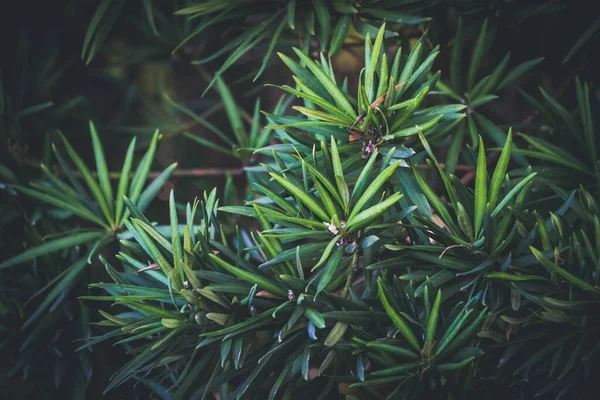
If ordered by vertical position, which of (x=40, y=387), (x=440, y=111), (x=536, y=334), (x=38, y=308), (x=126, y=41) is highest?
(x=440, y=111)

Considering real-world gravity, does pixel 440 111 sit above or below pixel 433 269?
above

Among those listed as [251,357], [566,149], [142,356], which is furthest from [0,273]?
[566,149]

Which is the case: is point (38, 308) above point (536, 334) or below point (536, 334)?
below

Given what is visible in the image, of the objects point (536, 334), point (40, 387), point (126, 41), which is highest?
point (126, 41)

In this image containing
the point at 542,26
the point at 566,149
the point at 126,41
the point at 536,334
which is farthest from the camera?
the point at 126,41

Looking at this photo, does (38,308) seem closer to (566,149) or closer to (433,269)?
(433,269)

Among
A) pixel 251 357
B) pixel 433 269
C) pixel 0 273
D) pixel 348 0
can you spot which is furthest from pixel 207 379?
pixel 348 0

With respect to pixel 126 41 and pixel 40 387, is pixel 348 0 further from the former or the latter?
pixel 40 387

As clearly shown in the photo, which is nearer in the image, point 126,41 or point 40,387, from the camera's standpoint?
point 40,387

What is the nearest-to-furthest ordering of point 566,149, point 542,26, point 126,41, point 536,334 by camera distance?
point 536,334 < point 566,149 < point 542,26 < point 126,41
